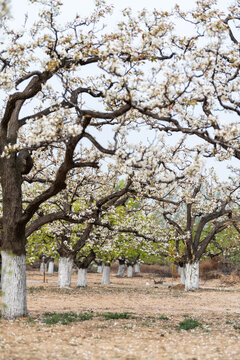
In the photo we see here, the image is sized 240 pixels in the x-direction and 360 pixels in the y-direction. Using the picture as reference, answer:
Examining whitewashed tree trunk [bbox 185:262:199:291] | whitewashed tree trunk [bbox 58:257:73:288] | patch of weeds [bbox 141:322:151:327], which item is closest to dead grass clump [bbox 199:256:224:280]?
whitewashed tree trunk [bbox 185:262:199:291]

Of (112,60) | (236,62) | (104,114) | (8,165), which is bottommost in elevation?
(8,165)

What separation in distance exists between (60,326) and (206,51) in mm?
9357

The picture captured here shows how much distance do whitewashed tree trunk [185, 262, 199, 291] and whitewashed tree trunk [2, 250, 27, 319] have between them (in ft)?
73.2

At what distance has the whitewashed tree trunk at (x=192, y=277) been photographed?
3353cm

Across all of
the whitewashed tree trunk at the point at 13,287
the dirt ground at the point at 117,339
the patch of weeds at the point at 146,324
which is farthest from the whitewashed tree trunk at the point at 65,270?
the patch of weeds at the point at 146,324

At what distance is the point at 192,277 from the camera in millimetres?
33781

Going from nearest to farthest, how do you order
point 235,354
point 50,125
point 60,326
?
point 235,354 < point 50,125 < point 60,326

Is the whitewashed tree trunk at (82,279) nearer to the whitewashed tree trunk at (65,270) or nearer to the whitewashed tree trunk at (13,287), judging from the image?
the whitewashed tree trunk at (65,270)

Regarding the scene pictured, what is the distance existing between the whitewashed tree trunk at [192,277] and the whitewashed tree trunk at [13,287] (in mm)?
22303

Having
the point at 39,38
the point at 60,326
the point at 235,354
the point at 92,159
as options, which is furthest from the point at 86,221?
the point at 235,354

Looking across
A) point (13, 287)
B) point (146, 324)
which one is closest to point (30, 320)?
point (13, 287)

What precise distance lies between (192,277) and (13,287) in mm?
23195

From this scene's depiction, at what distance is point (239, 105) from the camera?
1305 centimetres

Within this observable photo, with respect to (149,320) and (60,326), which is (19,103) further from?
(149,320)
